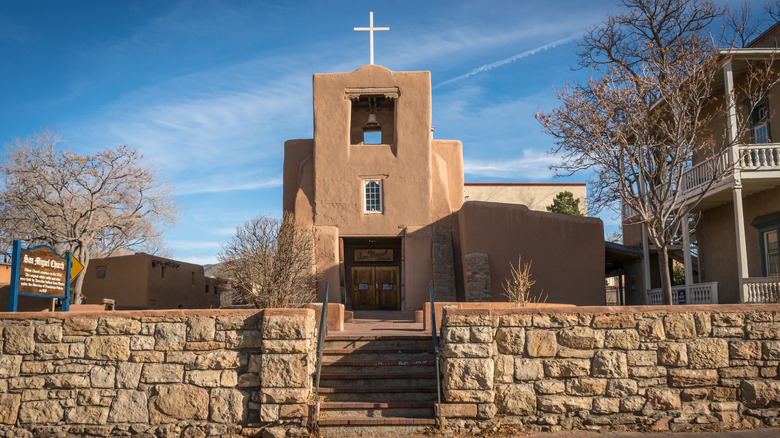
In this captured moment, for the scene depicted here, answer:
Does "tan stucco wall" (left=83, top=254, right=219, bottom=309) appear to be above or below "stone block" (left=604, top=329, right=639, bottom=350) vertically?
above

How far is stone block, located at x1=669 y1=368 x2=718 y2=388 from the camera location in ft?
25.8

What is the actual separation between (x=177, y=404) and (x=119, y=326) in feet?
4.06

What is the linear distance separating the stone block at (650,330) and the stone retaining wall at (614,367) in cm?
1

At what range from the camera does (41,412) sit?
7.94 metres

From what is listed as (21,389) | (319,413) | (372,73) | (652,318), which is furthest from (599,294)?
(21,389)

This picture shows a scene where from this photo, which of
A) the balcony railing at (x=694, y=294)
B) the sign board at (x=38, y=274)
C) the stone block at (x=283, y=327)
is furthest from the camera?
the balcony railing at (x=694, y=294)

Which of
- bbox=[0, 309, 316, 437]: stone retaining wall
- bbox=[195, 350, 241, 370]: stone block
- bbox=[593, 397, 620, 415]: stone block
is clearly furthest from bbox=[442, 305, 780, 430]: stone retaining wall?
bbox=[195, 350, 241, 370]: stone block

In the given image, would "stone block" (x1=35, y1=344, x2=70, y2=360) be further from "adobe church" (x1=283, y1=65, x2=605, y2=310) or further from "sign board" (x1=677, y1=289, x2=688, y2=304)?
"sign board" (x1=677, y1=289, x2=688, y2=304)

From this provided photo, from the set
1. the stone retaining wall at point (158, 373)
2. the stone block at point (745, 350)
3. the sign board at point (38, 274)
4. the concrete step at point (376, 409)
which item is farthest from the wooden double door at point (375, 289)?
the stone block at point (745, 350)

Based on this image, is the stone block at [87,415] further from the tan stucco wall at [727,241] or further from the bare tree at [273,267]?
the tan stucco wall at [727,241]

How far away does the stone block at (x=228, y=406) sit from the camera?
305 inches

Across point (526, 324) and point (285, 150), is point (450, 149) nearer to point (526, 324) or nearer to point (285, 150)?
point (285, 150)

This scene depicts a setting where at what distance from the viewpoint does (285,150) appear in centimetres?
2494

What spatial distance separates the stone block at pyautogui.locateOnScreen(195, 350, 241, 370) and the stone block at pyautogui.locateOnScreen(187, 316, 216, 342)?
20cm
